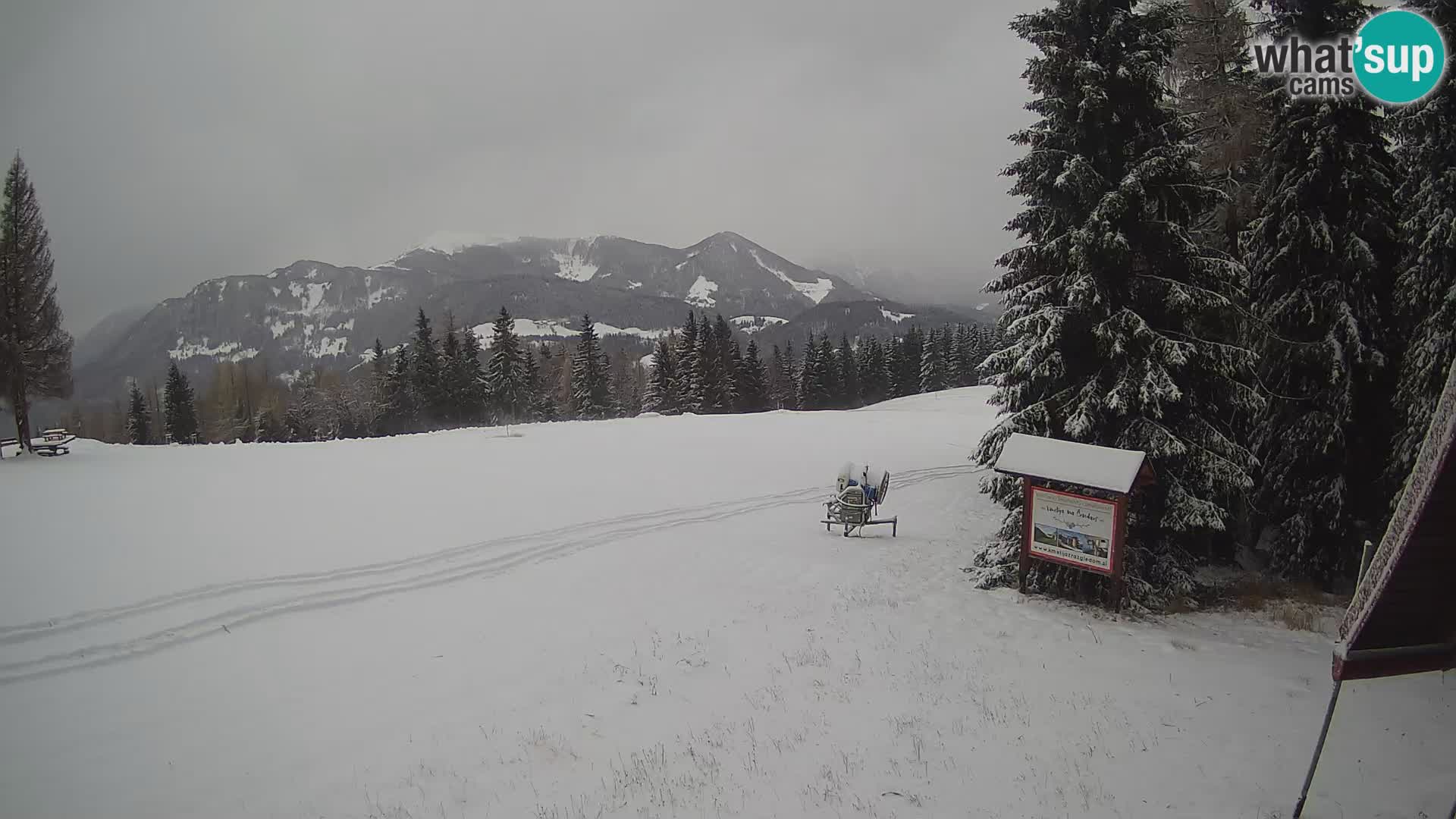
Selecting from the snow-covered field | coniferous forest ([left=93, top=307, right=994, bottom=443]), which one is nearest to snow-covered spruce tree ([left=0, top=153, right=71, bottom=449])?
the snow-covered field

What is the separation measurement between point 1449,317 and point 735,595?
13488 mm

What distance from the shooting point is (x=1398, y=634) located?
17.3 ft

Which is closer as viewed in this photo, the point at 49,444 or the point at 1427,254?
the point at 1427,254

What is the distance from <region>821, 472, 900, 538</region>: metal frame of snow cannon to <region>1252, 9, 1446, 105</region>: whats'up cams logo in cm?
1328

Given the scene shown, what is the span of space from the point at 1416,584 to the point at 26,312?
1542 inches

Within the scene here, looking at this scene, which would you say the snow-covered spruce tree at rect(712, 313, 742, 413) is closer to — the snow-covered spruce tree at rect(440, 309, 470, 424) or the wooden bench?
the snow-covered spruce tree at rect(440, 309, 470, 424)

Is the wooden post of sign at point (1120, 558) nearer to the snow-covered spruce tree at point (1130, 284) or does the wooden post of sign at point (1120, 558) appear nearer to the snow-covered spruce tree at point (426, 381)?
the snow-covered spruce tree at point (1130, 284)

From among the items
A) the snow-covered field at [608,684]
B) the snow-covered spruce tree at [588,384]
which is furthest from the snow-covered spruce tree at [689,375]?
the snow-covered field at [608,684]

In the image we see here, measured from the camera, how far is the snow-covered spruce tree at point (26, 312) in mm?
23469

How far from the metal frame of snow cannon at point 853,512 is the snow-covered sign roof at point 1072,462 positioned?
6.56 m

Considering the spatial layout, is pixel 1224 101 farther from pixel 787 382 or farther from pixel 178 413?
pixel 178 413

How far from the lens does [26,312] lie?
2391cm

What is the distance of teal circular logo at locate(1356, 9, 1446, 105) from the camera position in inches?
396

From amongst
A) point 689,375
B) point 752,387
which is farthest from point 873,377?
point 689,375
